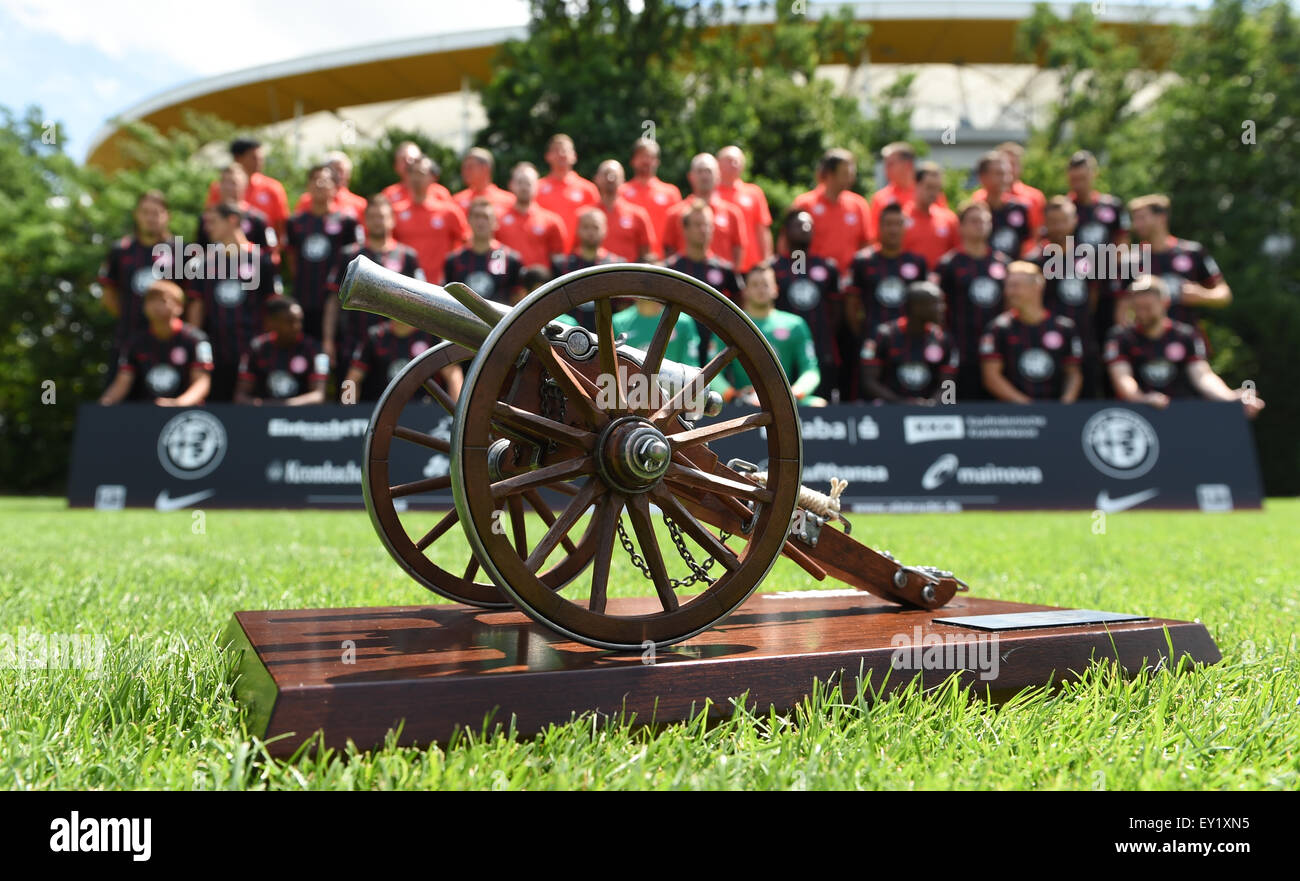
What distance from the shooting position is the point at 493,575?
2.05 m

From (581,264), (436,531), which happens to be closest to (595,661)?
(436,531)

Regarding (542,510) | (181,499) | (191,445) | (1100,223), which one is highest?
(1100,223)

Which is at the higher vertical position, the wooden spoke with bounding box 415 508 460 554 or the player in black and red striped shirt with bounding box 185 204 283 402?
the player in black and red striped shirt with bounding box 185 204 283 402

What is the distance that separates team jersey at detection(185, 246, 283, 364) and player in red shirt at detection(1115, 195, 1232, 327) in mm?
9158

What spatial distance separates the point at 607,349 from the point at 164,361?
8861mm

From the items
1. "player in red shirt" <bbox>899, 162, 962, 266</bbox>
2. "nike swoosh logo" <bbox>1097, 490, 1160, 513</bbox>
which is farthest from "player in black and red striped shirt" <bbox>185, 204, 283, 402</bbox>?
"nike swoosh logo" <bbox>1097, 490, 1160, 513</bbox>

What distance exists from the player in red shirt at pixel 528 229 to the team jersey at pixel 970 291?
4025mm

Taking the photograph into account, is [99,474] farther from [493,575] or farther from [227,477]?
[493,575]

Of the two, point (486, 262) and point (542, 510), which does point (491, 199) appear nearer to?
point (486, 262)

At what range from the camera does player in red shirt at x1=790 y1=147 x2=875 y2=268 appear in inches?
403

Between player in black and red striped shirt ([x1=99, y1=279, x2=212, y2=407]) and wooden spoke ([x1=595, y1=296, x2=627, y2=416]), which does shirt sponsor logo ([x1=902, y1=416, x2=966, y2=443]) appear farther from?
wooden spoke ([x1=595, y1=296, x2=627, y2=416])

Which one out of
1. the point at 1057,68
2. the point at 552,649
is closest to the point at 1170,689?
the point at 552,649

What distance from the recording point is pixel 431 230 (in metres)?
10.5

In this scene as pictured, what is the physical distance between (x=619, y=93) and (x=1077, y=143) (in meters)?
14.1
